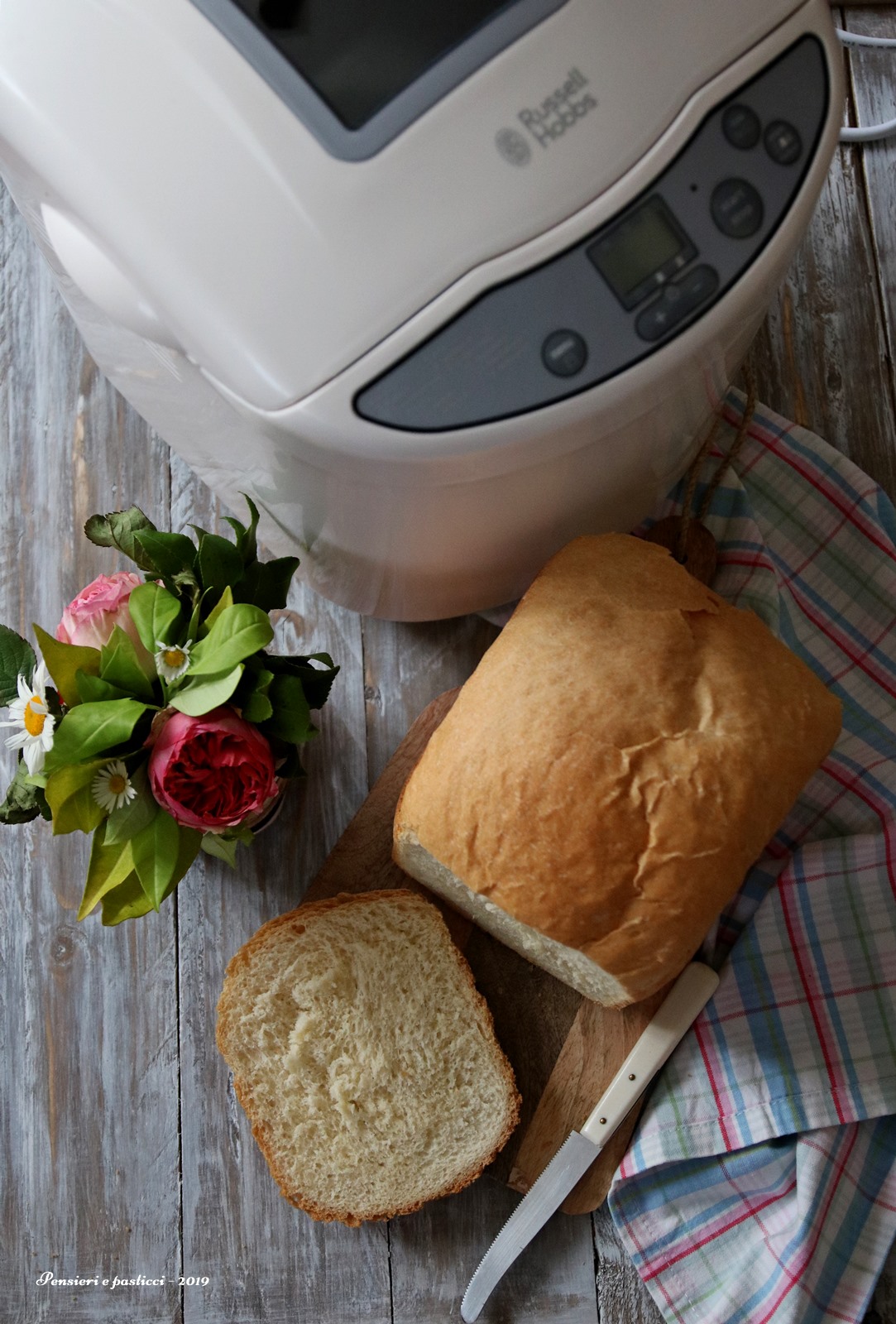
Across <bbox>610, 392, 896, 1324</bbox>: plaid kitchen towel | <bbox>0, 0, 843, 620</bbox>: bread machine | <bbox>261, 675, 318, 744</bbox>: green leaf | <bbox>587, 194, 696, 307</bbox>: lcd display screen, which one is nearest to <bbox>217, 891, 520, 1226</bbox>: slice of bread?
<bbox>610, 392, 896, 1324</bbox>: plaid kitchen towel

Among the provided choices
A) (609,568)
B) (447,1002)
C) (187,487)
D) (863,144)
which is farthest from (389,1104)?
(863,144)

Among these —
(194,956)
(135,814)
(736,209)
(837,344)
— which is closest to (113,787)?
(135,814)

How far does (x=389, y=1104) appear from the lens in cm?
103

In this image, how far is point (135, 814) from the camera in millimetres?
833

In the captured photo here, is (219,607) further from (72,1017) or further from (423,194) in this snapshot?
(72,1017)

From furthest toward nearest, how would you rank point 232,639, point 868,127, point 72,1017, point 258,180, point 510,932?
point 868,127
point 72,1017
point 510,932
point 232,639
point 258,180

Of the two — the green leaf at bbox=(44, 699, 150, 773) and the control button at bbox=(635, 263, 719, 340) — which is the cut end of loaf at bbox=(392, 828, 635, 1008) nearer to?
the green leaf at bbox=(44, 699, 150, 773)

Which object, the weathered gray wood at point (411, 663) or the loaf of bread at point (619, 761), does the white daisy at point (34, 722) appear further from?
the weathered gray wood at point (411, 663)

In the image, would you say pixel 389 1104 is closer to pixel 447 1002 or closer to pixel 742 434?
pixel 447 1002

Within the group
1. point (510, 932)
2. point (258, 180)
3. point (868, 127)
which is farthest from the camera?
point (868, 127)

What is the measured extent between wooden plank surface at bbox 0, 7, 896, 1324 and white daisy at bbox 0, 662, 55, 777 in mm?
362

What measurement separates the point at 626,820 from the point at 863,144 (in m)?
0.90

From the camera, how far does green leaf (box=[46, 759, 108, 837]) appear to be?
0.80 meters

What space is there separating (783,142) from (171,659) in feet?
1.78
